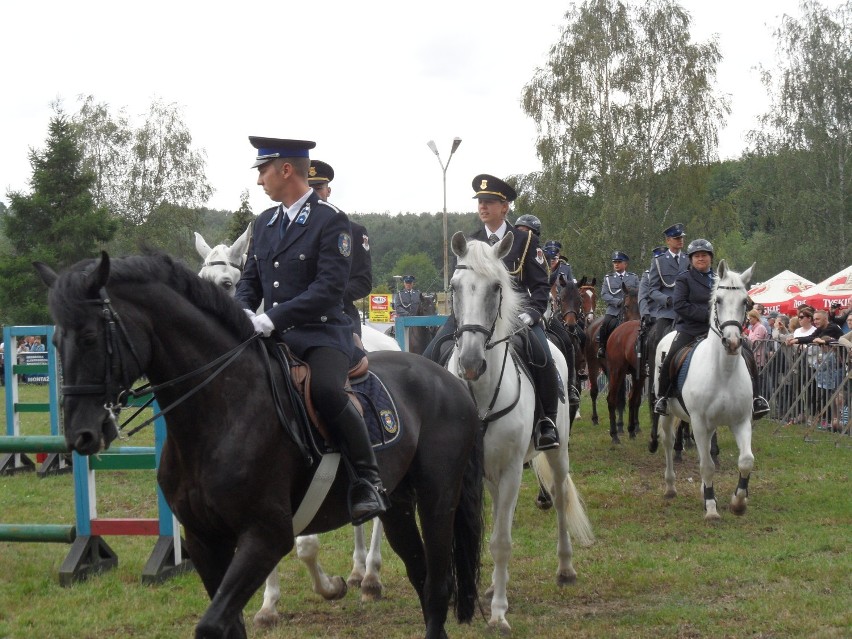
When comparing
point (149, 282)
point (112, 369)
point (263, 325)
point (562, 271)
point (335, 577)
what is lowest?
point (335, 577)

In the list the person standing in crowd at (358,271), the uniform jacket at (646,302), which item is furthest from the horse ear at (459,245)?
the uniform jacket at (646,302)

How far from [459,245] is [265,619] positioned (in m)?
2.95

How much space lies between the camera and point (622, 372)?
16.9m

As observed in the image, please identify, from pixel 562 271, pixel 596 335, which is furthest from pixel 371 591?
pixel 596 335

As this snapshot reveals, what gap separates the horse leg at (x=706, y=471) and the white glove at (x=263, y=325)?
7127 mm

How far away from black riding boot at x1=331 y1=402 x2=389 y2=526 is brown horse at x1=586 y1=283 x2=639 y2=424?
14.3 metres

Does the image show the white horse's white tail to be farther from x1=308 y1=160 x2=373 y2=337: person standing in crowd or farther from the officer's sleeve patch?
the officer's sleeve patch

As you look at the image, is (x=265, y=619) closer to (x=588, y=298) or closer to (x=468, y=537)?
(x=468, y=537)

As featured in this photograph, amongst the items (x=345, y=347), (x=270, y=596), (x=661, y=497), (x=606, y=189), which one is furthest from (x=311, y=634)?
(x=606, y=189)

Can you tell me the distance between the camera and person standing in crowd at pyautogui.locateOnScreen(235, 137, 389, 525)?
4.82 metres

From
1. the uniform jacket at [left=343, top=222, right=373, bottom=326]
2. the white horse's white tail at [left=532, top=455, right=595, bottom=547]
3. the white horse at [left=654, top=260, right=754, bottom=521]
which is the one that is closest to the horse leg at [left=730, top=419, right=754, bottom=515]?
the white horse at [left=654, top=260, right=754, bottom=521]

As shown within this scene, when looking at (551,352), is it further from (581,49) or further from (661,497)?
(581,49)

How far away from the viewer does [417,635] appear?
6457mm

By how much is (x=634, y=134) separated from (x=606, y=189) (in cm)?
277
